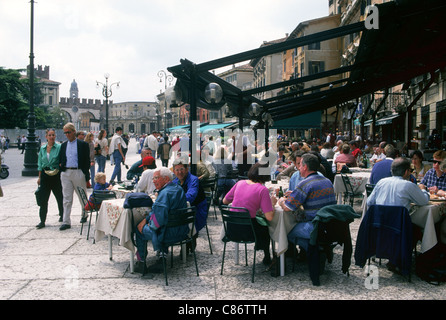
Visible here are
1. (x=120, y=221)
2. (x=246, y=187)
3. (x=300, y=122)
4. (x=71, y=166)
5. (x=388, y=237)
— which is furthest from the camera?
(x=300, y=122)

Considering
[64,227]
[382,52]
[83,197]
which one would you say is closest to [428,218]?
[83,197]

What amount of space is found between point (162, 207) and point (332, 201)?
6.33 feet

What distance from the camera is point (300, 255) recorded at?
5242mm

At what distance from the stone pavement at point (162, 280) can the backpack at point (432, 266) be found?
0.34 ft

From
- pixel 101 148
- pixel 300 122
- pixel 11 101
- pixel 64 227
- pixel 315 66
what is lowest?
pixel 64 227

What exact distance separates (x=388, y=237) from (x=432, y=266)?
2.08 ft

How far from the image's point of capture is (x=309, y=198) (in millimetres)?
4520

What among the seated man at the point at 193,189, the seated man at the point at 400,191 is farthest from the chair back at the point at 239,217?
the seated man at the point at 400,191

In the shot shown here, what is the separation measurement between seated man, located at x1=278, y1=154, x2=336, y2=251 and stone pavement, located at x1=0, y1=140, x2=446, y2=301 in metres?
0.55

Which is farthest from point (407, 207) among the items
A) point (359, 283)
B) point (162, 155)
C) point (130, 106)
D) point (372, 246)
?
point (130, 106)

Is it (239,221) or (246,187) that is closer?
(239,221)

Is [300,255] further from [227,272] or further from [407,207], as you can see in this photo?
[407,207]

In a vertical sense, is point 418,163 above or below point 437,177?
above

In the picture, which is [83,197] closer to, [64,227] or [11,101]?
[64,227]
